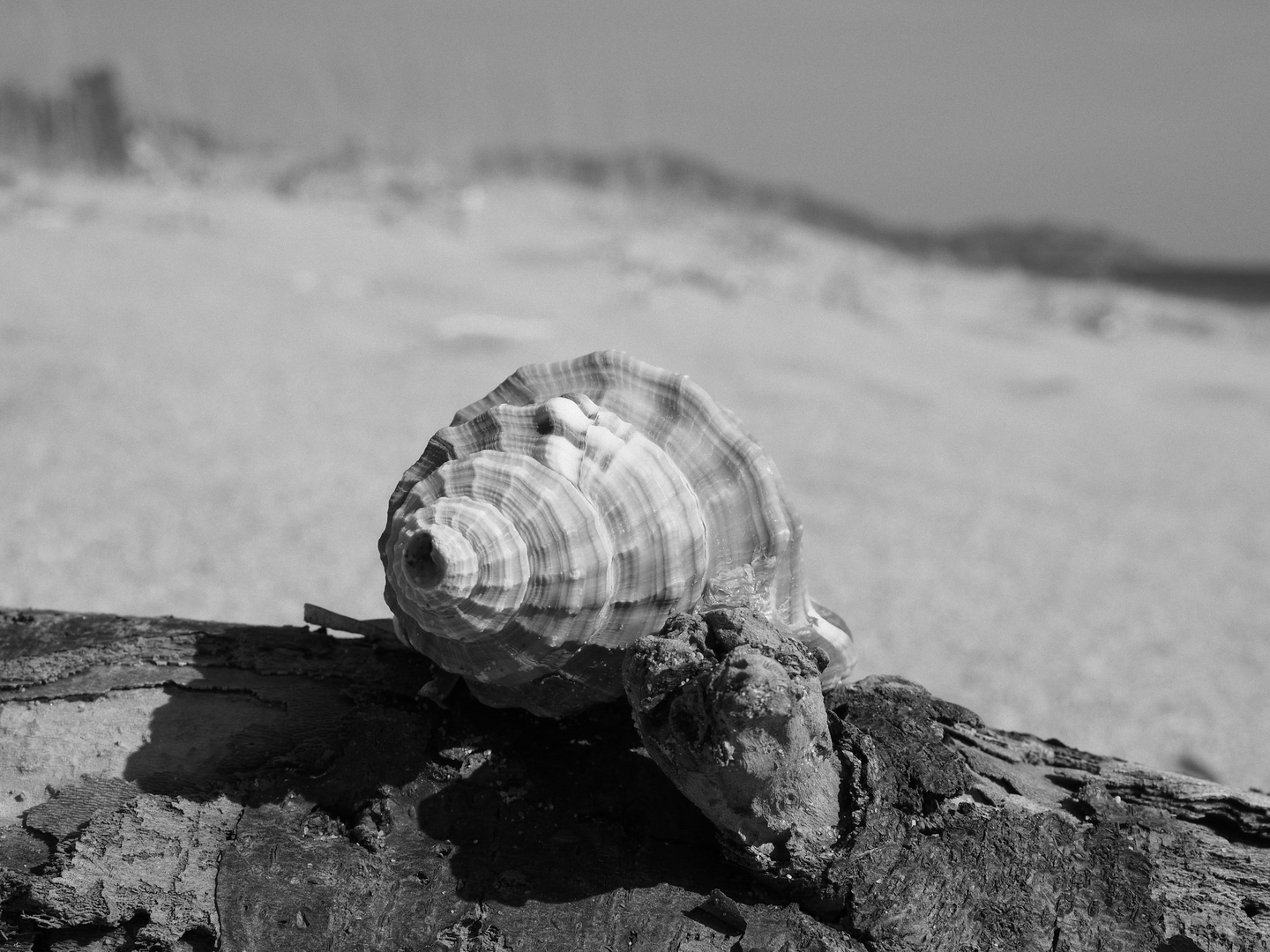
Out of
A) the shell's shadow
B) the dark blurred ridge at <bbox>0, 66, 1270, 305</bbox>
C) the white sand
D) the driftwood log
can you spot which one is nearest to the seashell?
the shell's shadow

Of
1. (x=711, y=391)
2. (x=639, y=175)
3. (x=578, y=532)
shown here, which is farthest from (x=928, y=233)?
(x=578, y=532)

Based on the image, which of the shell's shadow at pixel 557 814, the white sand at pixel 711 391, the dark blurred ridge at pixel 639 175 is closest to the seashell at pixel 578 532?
the shell's shadow at pixel 557 814

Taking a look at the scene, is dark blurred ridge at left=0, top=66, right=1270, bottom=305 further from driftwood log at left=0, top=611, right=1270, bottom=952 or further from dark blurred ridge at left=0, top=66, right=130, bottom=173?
driftwood log at left=0, top=611, right=1270, bottom=952

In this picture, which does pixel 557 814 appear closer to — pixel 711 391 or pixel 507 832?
pixel 507 832

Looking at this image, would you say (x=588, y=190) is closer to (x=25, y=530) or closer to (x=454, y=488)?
(x=25, y=530)

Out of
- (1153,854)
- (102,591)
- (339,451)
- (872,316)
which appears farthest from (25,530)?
(872,316)
